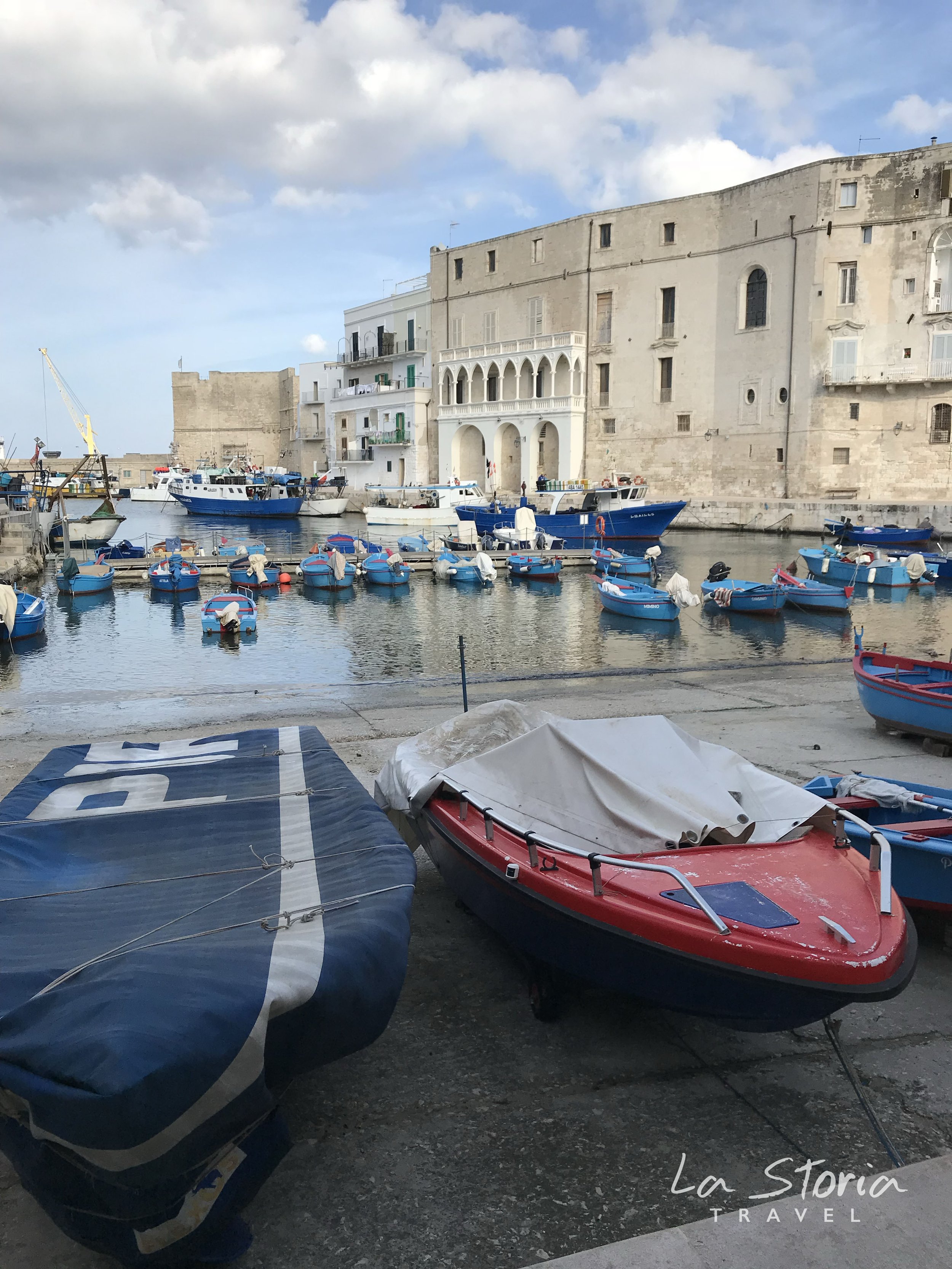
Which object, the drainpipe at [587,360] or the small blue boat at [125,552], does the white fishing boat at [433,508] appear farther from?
the small blue boat at [125,552]

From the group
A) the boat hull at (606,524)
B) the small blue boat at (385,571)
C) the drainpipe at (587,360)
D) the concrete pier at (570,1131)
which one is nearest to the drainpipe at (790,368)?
the boat hull at (606,524)

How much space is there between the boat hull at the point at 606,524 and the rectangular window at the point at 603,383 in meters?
10.8

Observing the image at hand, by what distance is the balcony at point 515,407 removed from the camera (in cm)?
4878

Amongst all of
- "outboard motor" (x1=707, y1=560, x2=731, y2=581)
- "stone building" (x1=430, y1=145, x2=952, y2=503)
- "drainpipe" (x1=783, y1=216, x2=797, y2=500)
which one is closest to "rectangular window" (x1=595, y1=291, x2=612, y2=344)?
"stone building" (x1=430, y1=145, x2=952, y2=503)

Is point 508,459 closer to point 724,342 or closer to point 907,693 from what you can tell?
point 724,342

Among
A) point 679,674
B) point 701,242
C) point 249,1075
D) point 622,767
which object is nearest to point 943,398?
point 701,242

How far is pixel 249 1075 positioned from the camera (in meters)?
2.66

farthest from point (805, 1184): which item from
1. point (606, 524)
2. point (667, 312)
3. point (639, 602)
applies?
point (667, 312)

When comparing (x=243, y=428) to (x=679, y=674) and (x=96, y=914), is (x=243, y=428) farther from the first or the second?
(x=96, y=914)

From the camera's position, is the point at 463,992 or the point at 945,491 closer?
the point at 463,992

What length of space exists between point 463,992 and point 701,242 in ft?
155

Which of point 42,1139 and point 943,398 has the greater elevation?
point 943,398

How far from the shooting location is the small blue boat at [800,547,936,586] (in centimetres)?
2711

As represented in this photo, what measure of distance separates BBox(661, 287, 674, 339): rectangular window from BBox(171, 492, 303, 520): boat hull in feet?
71.2
